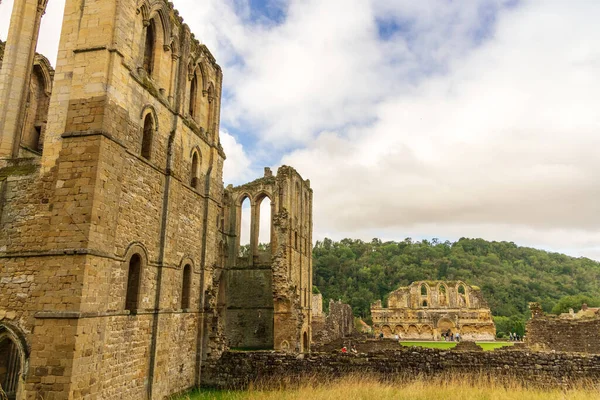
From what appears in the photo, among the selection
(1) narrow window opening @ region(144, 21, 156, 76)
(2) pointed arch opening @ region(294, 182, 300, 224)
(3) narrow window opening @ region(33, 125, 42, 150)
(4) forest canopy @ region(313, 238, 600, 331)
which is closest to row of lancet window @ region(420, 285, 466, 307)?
(4) forest canopy @ region(313, 238, 600, 331)

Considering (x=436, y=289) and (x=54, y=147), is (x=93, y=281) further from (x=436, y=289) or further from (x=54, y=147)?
(x=436, y=289)

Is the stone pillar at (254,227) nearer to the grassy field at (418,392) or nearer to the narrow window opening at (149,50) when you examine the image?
the grassy field at (418,392)

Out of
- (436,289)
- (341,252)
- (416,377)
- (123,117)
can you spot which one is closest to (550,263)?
(341,252)

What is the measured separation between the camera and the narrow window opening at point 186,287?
490 inches

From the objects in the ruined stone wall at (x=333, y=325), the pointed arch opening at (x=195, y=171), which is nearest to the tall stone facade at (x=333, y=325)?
the ruined stone wall at (x=333, y=325)

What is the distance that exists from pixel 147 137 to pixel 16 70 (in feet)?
11.0

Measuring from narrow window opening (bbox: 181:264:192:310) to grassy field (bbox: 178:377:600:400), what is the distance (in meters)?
2.45

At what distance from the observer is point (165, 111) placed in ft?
38.1

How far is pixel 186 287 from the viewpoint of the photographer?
1266 cm

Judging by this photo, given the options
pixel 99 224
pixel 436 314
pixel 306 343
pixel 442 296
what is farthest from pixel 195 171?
pixel 442 296

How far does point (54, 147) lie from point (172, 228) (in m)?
3.71

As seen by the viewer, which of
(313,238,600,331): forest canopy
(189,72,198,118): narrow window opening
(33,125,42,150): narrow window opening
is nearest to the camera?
(33,125,42,150): narrow window opening

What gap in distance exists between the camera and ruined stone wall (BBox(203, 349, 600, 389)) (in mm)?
11680

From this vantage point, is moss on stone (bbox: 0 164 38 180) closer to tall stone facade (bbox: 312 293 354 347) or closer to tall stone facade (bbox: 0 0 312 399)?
tall stone facade (bbox: 0 0 312 399)
